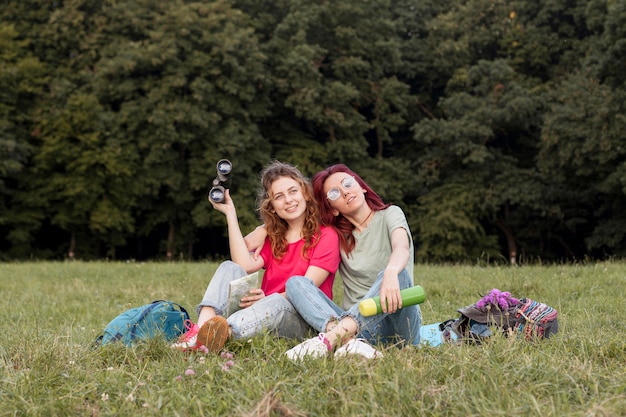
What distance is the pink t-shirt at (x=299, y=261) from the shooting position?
15.3ft

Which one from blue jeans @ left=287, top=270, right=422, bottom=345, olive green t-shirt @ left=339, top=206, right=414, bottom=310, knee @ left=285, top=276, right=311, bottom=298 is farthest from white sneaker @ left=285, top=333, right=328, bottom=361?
olive green t-shirt @ left=339, top=206, right=414, bottom=310

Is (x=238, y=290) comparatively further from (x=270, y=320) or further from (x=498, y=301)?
(x=498, y=301)

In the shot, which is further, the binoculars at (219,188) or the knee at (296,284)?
the binoculars at (219,188)

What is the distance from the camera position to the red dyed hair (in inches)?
192

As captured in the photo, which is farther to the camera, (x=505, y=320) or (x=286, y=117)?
(x=286, y=117)

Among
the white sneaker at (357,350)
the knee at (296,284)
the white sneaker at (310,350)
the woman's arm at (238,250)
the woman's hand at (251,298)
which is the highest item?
the woman's arm at (238,250)

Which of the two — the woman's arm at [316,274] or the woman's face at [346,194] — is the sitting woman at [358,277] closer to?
the woman's face at [346,194]

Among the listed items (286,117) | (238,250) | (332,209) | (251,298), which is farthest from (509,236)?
(251,298)

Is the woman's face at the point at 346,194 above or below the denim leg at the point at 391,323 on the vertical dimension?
above

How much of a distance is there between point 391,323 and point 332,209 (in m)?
1.05

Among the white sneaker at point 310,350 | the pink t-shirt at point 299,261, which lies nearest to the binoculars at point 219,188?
the pink t-shirt at point 299,261

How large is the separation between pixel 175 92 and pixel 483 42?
11712mm

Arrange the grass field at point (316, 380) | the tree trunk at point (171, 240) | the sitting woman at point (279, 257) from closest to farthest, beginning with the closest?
the grass field at point (316, 380)
the sitting woman at point (279, 257)
the tree trunk at point (171, 240)

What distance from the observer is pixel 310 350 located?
12.1ft
